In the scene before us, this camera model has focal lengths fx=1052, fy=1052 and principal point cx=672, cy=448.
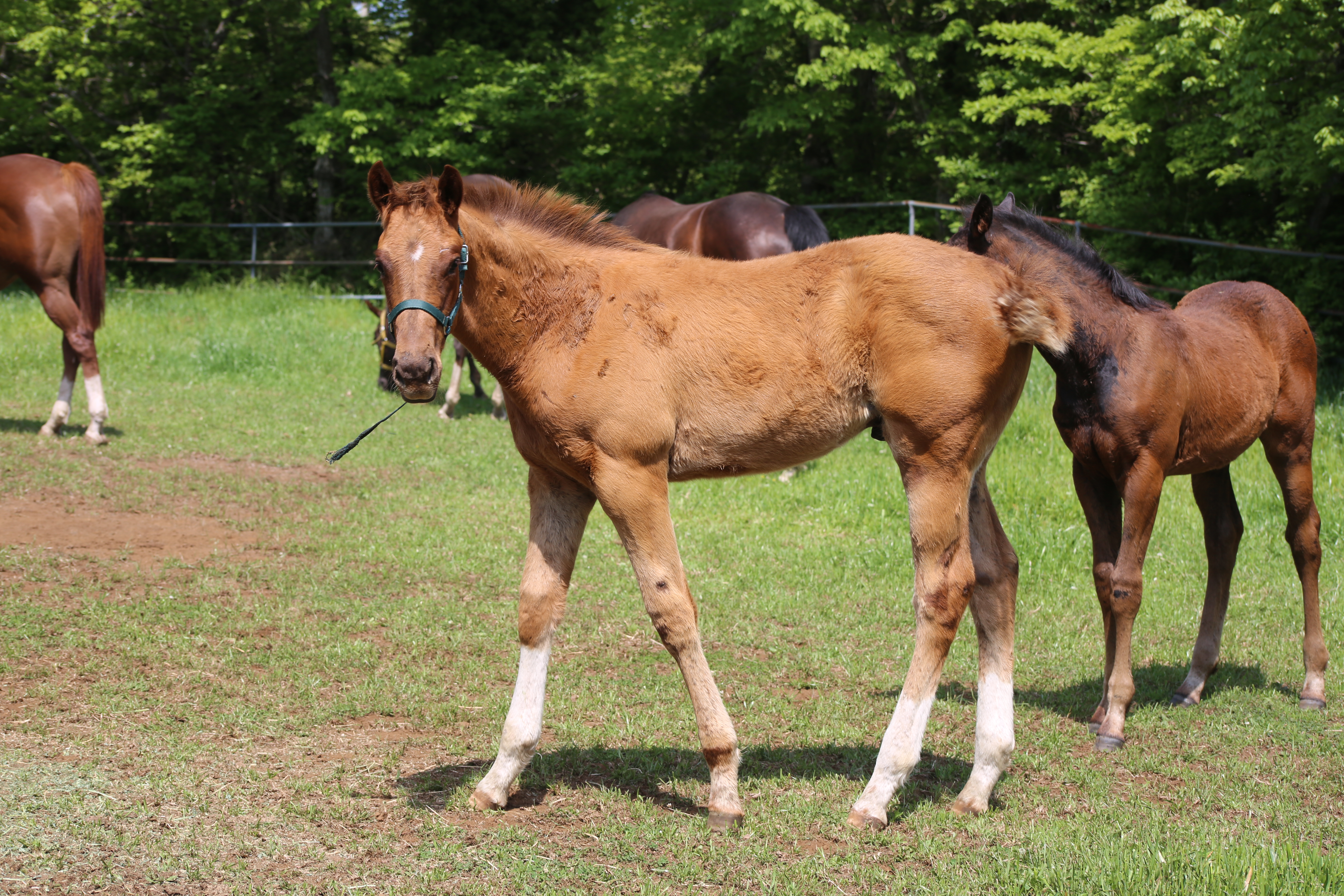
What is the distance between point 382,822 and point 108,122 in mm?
22974

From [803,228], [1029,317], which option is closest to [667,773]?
[1029,317]

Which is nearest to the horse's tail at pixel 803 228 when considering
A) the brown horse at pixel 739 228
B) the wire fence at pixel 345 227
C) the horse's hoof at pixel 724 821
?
the brown horse at pixel 739 228

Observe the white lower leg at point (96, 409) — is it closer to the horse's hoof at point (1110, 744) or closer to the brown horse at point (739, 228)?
the brown horse at point (739, 228)

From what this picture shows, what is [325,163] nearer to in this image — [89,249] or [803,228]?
[89,249]

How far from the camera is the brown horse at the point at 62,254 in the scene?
33.6 ft

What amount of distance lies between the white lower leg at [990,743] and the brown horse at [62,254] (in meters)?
9.01

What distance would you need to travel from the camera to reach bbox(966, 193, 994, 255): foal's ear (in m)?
4.45

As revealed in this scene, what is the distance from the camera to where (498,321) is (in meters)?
3.95

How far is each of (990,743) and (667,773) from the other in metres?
1.31

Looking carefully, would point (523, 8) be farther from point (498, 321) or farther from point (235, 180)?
point (498, 321)

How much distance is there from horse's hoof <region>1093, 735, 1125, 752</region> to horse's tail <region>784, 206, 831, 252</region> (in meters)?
6.12

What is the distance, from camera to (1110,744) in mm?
4730

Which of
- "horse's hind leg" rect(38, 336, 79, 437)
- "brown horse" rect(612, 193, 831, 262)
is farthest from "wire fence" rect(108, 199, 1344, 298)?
"horse's hind leg" rect(38, 336, 79, 437)

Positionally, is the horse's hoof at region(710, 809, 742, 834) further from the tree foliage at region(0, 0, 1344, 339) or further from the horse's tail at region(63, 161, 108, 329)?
the tree foliage at region(0, 0, 1344, 339)
